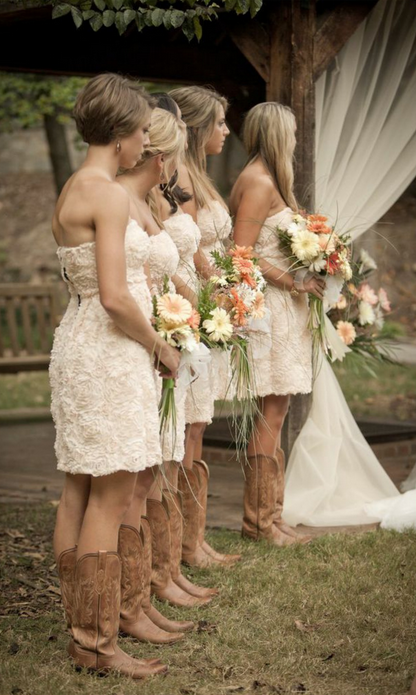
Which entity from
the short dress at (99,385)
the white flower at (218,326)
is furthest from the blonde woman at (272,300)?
the short dress at (99,385)

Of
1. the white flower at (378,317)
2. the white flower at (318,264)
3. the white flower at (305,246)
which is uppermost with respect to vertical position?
the white flower at (305,246)

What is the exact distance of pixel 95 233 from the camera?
3531mm

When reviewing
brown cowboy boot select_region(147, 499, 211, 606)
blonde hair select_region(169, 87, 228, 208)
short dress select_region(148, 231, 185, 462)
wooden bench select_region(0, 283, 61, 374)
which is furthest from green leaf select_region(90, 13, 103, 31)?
wooden bench select_region(0, 283, 61, 374)

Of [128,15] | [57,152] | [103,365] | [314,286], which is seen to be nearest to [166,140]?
[128,15]

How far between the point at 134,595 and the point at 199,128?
2.18 meters

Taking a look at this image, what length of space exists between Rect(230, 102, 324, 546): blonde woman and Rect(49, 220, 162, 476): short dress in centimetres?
163

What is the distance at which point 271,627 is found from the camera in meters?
4.16

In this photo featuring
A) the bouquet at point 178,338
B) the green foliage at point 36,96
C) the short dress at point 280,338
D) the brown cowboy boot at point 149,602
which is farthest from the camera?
the green foliage at point 36,96

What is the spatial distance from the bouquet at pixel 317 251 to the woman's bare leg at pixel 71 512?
5.99 feet

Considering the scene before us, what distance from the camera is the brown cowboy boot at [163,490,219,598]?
14.9 ft

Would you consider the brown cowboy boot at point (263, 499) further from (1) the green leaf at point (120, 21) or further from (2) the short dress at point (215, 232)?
Answer: (1) the green leaf at point (120, 21)

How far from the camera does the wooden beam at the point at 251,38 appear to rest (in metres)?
6.12

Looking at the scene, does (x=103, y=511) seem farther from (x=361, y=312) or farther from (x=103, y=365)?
(x=361, y=312)

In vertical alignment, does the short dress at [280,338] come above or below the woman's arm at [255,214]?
below
